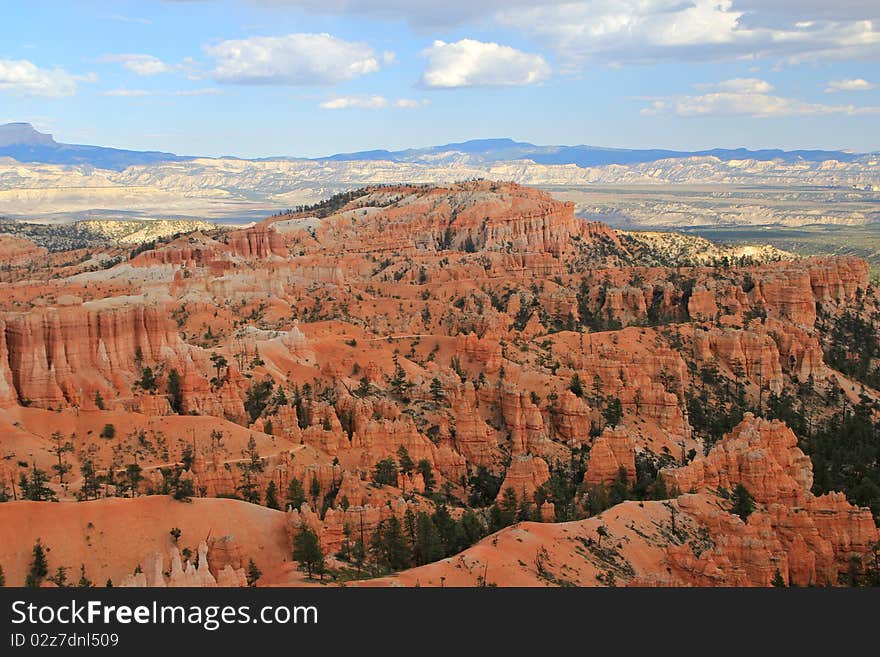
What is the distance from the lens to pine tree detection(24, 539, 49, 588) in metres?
38.1

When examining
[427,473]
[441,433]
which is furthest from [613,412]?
[427,473]

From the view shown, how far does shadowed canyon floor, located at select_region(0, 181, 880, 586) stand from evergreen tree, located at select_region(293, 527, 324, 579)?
11 cm

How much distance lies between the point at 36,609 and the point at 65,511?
14.5 m

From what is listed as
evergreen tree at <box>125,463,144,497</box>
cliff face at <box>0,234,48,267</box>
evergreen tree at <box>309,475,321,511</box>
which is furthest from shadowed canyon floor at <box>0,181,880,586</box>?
cliff face at <box>0,234,48,267</box>

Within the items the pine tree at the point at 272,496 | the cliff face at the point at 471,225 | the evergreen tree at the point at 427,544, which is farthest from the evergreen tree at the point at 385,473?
the cliff face at the point at 471,225

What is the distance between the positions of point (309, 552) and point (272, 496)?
10580mm

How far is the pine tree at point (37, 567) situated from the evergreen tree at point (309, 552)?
870 centimetres

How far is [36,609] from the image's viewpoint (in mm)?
27750

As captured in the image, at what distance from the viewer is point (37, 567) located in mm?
39000

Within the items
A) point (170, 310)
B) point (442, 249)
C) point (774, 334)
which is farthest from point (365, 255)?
point (774, 334)

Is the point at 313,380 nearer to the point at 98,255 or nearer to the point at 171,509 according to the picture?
the point at 171,509

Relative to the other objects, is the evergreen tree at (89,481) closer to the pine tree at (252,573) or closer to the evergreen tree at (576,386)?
the pine tree at (252,573)

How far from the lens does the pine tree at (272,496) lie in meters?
49.6

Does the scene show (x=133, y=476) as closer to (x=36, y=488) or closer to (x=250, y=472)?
(x=36, y=488)
